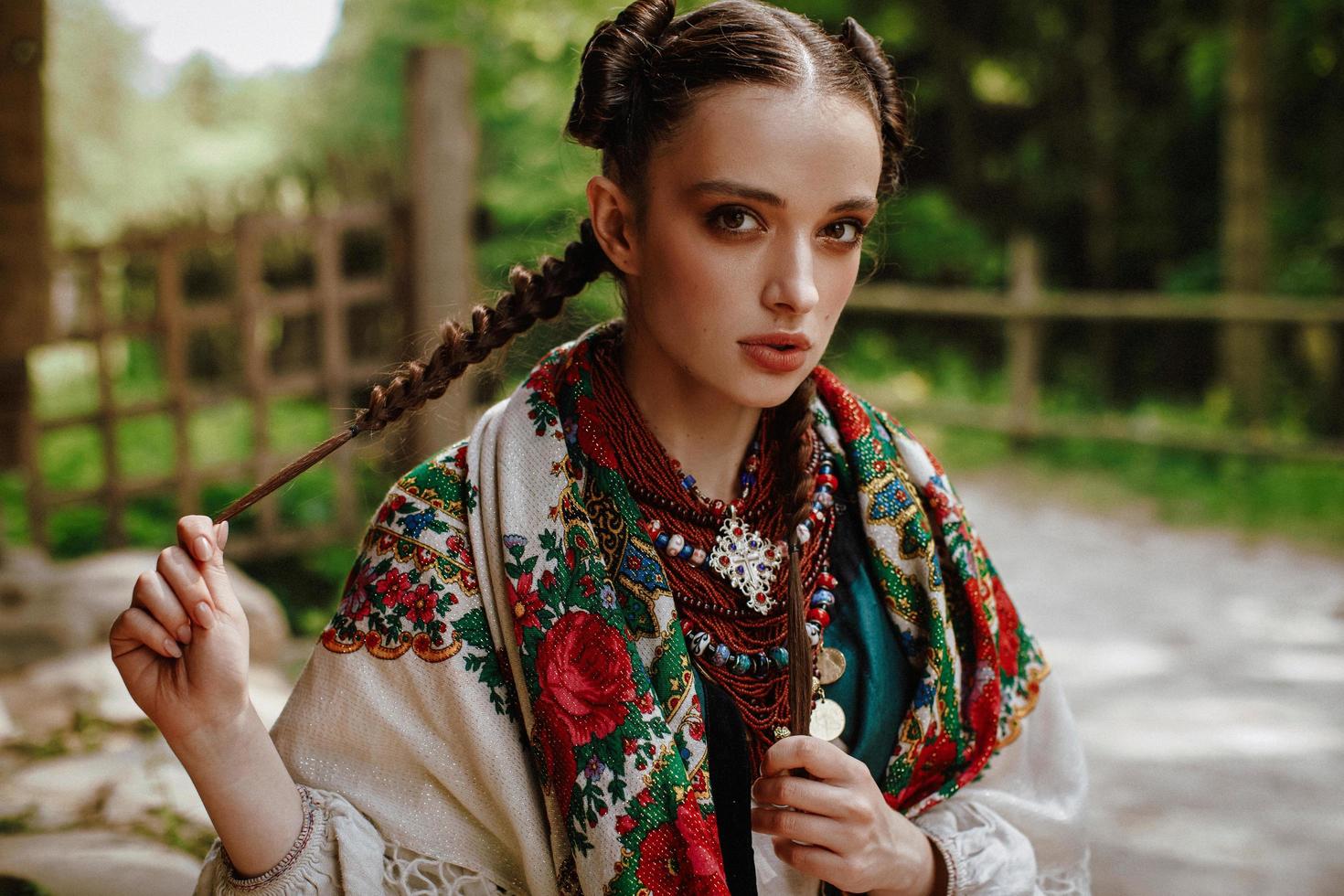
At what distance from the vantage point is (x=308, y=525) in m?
5.75

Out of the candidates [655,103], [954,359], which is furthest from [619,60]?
[954,359]

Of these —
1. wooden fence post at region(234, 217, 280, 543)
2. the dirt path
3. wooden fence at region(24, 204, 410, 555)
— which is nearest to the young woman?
the dirt path

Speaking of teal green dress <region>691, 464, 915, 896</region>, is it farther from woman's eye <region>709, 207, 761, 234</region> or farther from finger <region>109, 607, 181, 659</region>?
finger <region>109, 607, 181, 659</region>

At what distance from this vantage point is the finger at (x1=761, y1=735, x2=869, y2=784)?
136 cm

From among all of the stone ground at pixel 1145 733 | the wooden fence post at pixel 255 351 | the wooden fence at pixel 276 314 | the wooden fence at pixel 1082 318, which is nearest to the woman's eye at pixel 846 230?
the stone ground at pixel 1145 733

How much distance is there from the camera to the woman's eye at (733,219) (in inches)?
57.7

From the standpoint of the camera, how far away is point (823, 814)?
1.38m

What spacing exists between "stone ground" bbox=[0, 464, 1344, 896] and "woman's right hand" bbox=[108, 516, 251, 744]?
3.62 feet

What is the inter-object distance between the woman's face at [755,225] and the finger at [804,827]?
49cm

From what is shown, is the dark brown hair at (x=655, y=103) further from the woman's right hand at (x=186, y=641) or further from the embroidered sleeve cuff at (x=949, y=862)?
the embroidered sleeve cuff at (x=949, y=862)

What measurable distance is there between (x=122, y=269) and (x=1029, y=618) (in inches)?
289

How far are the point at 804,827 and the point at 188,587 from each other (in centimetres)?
73

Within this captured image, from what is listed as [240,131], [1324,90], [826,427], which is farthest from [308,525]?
[240,131]

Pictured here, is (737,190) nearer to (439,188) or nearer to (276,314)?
(439,188)
